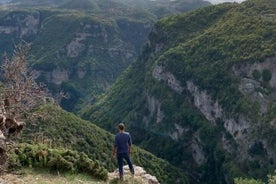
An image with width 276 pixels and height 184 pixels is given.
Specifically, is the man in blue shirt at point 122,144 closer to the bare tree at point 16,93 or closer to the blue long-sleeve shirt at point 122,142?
the blue long-sleeve shirt at point 122,142

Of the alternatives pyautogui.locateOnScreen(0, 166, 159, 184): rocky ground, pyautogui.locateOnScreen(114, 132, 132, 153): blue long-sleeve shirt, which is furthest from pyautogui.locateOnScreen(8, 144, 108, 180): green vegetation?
pyautogui.locateOnScreen(114, 132, 132, 153): blue long-sleeve shirt

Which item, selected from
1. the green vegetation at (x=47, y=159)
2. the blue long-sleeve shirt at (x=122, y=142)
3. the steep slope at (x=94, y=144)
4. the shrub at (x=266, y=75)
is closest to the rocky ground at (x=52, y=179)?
the green vegetation at (x=47, y=159)

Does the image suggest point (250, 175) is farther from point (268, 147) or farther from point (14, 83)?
point (14, 83)

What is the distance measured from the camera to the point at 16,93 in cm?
3117

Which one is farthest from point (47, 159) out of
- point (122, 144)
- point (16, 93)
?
point (16, 93)

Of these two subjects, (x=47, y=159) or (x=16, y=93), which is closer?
(x=16, y=93)

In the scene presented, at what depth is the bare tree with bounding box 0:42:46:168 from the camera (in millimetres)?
31016

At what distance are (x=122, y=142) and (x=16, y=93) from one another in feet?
27.7

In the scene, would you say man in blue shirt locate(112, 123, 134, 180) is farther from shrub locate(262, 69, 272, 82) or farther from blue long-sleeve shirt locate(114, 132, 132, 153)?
shrub locate(262, 69, 272, 82)

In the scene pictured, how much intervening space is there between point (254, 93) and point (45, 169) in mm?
153314

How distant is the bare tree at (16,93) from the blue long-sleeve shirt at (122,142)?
6150mm

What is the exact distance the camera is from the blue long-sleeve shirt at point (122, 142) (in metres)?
34.6

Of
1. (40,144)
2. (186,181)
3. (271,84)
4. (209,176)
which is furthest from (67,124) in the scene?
(40,144)

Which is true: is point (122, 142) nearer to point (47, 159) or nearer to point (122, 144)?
point (122, 144)
